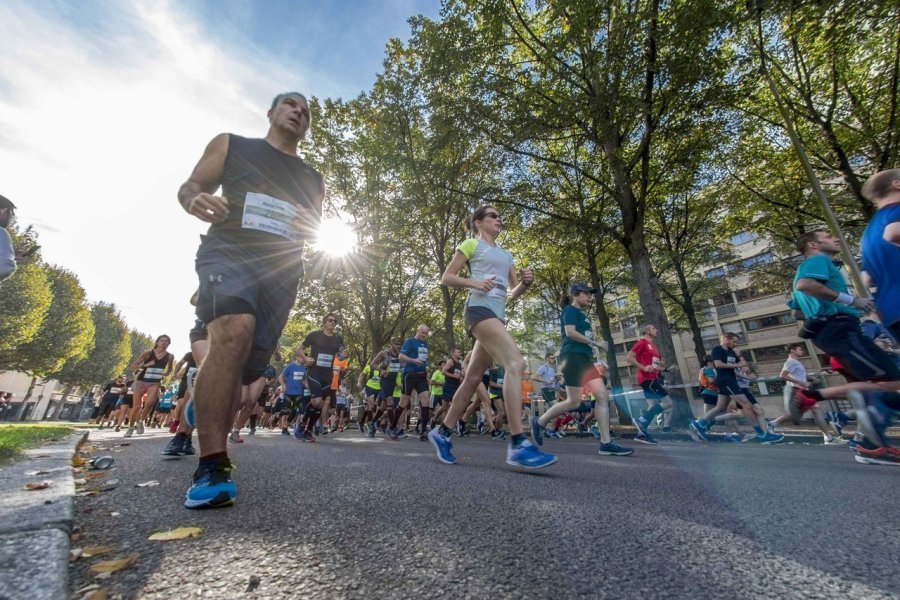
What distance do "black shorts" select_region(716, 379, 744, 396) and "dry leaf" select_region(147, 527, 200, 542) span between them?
30.7 ft

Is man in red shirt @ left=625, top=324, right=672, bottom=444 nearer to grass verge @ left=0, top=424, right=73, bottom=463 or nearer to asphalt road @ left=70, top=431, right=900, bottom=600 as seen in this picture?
asphalt road @ left=70, top=431, right=900, bottom=600

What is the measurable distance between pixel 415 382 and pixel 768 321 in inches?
1492

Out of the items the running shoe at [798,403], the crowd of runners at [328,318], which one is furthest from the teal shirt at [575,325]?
the running shoe at [798,403]

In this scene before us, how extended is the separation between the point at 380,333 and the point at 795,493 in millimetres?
21227

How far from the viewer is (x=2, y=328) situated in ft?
79.2

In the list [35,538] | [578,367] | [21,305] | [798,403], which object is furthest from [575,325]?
[21,305]

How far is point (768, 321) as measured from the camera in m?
35.2

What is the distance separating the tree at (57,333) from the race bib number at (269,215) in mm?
37603

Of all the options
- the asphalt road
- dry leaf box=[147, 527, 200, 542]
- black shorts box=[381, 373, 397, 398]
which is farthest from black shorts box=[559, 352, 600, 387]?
black shorts box=[381, 373, 397, 398]

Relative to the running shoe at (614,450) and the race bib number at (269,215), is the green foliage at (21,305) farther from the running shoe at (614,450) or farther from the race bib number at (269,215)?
the running shoe at (614,450)

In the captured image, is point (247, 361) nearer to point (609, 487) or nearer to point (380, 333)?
point (609, 487)

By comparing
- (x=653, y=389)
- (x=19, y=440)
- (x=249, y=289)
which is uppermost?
(x=653, y=389)

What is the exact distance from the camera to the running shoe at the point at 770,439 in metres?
8.00

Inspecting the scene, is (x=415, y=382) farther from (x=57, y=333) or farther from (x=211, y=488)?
(x=57, y=333)
